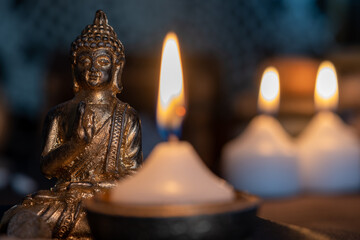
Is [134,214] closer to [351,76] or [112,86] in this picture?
[112,86]

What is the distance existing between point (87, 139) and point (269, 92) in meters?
0.87

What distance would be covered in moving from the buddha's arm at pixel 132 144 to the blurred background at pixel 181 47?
184 cm

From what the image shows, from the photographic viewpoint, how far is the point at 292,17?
3453 mm

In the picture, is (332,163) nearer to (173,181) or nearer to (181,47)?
(173,181)

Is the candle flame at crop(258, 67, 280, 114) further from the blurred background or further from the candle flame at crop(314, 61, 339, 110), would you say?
the blurred background

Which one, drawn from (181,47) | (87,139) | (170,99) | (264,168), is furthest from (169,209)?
(181,47)

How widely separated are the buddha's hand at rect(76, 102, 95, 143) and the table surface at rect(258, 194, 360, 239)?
40 centimetres

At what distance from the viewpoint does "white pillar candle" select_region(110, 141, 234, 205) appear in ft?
1.87

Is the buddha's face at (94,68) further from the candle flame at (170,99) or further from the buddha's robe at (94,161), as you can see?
the candle flame at (170,99)

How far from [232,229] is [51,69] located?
2.50 metres

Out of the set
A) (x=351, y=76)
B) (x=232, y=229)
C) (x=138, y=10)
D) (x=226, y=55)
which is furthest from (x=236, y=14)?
(x=232, y=229)

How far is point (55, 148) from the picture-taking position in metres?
0.89

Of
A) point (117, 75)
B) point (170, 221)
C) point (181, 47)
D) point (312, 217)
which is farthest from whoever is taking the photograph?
point (181, 47)

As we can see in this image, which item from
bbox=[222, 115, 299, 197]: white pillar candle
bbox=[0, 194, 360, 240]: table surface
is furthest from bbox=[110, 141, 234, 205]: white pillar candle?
bbox=[222, 115, 299, 197]: white pillar candle
